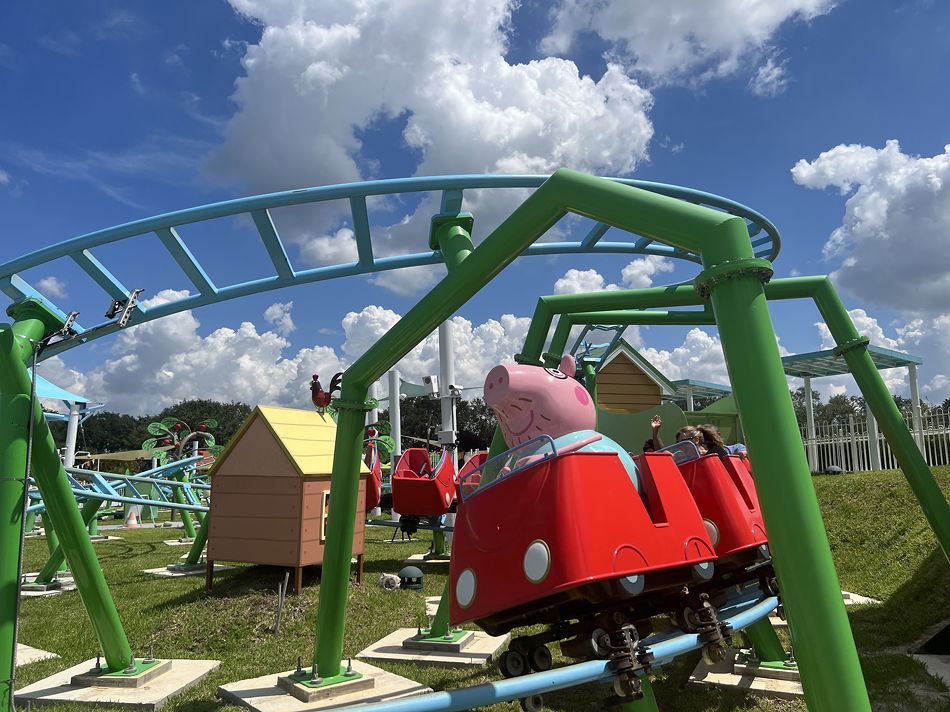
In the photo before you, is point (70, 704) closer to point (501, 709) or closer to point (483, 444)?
point (501, 709)

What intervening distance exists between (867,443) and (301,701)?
58.3 ft

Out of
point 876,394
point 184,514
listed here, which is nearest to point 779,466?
point 876,394

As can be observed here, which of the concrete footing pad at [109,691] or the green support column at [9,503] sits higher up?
the green support column at [9,503]

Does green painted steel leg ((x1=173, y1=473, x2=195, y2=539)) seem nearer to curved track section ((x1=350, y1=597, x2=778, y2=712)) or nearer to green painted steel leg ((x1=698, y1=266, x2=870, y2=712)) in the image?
curved track section ((x1=350, y1=597, x2=778, y2=712))

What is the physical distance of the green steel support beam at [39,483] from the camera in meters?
4.21

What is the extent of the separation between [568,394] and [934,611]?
561 centimetres

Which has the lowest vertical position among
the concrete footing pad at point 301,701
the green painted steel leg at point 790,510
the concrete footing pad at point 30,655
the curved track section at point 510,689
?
the concrete footing pad at point 30,655

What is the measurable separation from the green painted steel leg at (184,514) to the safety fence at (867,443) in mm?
14781

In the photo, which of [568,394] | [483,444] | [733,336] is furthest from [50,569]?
[733,336]

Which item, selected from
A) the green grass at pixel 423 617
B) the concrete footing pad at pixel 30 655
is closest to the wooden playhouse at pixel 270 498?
the green grass at pixel 423 617

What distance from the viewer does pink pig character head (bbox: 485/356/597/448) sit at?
12.0ft

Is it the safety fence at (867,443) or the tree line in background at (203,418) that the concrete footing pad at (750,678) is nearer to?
the safety fence at (867,443)

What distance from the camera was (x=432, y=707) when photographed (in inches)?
87.5

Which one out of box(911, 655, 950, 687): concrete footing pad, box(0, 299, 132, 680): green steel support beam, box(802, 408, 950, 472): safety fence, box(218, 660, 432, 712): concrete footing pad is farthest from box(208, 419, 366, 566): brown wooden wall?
box(802, 408, 950, 472): safety fence
